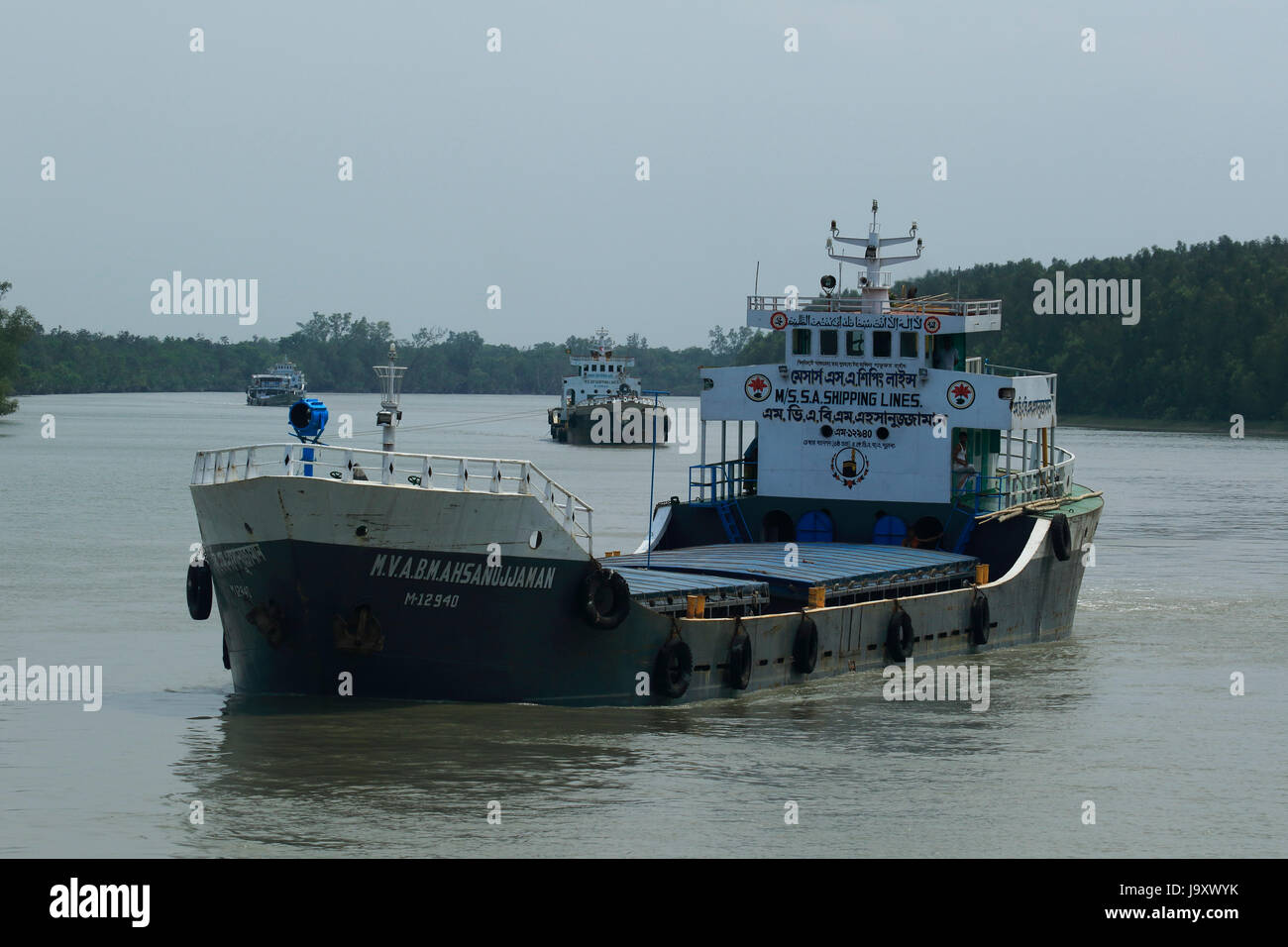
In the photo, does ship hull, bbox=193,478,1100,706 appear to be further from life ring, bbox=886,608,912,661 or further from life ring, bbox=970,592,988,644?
life ring, bbox=970,592,988,644

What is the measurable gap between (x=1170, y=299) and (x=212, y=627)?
393 ft

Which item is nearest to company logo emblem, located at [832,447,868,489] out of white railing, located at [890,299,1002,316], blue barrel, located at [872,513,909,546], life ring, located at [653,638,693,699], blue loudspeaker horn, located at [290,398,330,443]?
blue barrel, located at [872,513,909,546]

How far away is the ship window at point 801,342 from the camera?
105 feet

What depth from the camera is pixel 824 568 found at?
90.2 ft

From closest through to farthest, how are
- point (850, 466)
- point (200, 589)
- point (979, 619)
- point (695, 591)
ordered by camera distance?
point (200, 589), point (695, 591), point (979, 619), point (850, 466)

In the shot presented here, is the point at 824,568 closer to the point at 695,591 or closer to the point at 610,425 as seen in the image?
the point at 695,591

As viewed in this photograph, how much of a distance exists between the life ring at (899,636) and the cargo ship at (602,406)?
91.1 meters

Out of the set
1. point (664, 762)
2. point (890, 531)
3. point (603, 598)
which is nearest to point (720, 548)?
point (890, 531)

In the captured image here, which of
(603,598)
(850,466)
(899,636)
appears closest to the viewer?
(603,598)

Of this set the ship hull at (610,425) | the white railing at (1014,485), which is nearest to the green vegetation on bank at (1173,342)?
the ship hull at (610,425)

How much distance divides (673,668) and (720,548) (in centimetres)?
702
